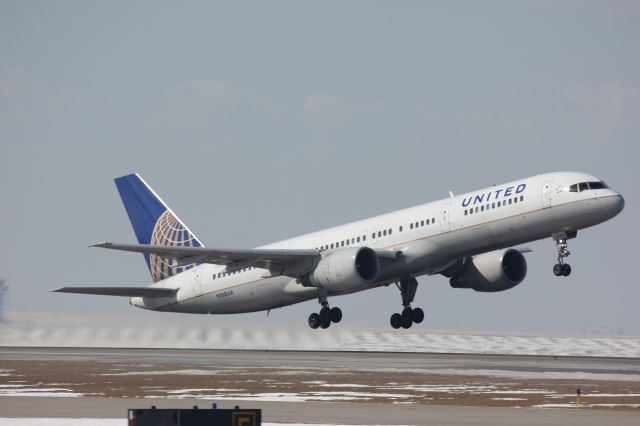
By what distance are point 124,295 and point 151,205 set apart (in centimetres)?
672

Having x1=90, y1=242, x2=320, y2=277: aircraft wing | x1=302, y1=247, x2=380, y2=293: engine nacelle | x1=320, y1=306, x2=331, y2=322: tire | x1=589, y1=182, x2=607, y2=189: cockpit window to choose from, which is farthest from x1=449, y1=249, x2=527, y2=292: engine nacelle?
x1=589, y1=182, x2=607, y2=189: cockpit window

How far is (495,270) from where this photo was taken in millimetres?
54062

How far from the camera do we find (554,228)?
150 feet

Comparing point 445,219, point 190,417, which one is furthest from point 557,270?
point 190,417

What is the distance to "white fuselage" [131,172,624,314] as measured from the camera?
1775 inches

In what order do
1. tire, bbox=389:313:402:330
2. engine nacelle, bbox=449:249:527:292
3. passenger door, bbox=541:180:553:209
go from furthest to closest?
tire, bbox=389:313:402:330, engine nacelle, bbox=449:249:527:292, passenger door, bbox=541:180:553:209

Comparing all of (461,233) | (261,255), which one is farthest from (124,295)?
(461,233)

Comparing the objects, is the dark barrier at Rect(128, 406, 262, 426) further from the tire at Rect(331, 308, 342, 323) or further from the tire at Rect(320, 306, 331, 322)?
the tire at Rect(331, 308, 342, 323)

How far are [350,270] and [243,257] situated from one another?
5.37 meters

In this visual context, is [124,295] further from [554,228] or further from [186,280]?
[554,228]

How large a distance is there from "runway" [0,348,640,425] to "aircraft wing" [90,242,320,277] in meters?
4.52

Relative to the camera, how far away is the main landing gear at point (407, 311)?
5597cm

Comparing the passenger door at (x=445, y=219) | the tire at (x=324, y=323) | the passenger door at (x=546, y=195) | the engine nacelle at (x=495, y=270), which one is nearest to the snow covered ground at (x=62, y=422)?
the passenger door at (x=546, y=195)

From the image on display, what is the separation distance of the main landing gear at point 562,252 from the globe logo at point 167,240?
22.0 meters
